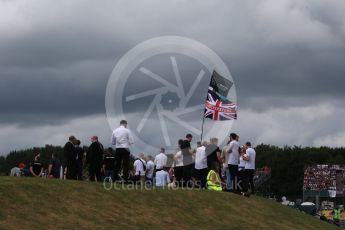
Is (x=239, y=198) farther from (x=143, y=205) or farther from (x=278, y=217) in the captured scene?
(x=143, y=205)

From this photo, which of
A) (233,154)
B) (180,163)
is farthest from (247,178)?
(180,163)

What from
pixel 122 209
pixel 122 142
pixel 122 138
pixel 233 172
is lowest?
pixel 122 209

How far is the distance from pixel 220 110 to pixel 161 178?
4556 mm

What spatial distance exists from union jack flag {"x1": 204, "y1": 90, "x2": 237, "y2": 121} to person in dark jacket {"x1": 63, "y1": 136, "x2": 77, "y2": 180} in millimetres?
8019

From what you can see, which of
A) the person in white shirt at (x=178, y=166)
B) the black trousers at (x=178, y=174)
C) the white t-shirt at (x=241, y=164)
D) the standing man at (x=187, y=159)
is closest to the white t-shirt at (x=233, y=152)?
the white t-shirt at (x=241, y=164)

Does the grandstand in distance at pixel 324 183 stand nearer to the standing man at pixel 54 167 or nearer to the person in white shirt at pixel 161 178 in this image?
the person in white shirt at pixel 161 178

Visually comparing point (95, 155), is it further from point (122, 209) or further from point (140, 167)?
point (122, 209)

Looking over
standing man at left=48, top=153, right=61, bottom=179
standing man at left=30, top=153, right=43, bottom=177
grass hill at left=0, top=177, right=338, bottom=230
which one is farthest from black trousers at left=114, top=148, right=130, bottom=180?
standing man at left=48, top=153, right=61, bottom=179

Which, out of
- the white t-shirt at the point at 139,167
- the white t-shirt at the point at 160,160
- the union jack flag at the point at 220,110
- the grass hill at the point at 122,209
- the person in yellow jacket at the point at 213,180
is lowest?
the grass hill at the point at 122,209

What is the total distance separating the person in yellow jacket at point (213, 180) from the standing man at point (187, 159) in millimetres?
836

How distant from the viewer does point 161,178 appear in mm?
29344

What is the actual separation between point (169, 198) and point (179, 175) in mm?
3830

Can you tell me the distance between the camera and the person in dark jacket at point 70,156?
82.6 ft

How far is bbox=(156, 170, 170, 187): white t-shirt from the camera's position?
29266 millimetres
